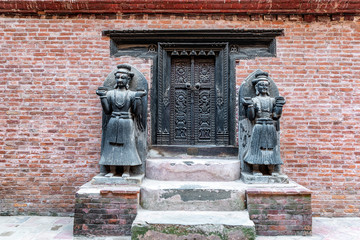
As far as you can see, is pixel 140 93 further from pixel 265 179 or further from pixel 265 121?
pixel 265 179

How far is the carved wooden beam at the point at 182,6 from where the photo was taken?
449 cm

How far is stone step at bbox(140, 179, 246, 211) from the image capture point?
135 inches

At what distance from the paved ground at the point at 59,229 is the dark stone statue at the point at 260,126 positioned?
1.05m

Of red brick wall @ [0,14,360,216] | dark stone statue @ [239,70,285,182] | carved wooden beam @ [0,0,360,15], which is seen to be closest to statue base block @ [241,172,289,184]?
dark stone statue @ [239,70,285,182]

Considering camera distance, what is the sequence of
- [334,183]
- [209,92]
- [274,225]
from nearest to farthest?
1. [274,225]
2. [334,183]
3. [209,92]

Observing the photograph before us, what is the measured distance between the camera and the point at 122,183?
11.7 feet

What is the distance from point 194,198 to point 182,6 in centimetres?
346

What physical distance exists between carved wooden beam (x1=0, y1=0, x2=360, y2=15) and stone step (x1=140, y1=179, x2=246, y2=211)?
3.29 metres

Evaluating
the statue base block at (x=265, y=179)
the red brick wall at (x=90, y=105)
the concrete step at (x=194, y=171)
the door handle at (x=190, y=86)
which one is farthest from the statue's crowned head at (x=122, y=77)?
the statue base block at (x=265, y=179)

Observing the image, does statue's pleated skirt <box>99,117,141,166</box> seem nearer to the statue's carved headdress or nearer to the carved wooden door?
the statue's carved headdress

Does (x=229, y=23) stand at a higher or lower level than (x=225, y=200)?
higher

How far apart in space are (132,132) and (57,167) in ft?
6.05

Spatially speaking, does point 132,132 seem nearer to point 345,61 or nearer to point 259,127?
point 259,127

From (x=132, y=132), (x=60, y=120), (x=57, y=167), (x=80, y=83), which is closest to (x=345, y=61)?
(x=132, y=132)
